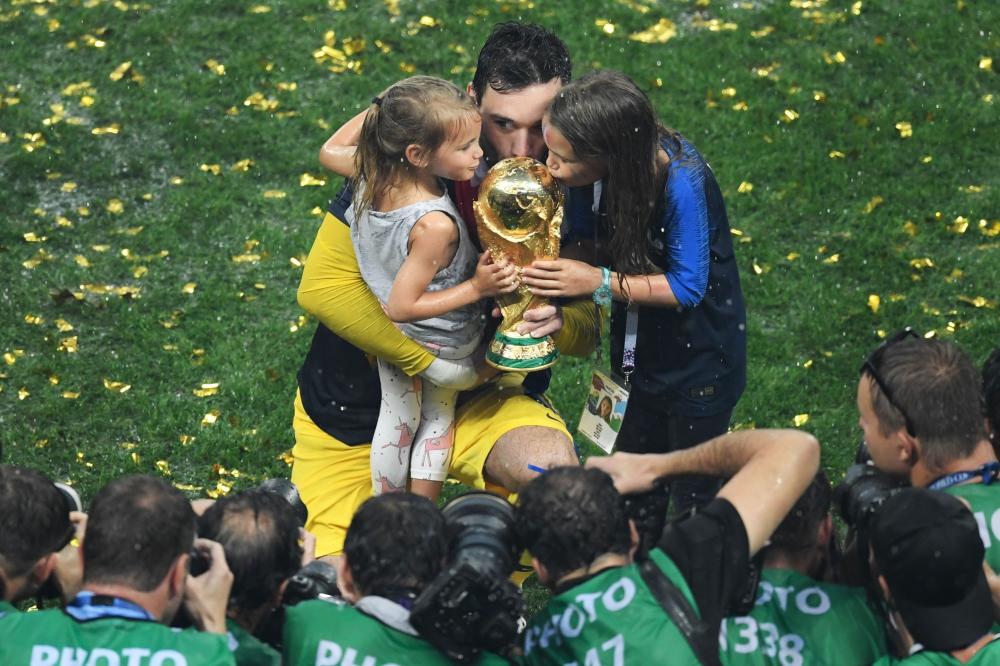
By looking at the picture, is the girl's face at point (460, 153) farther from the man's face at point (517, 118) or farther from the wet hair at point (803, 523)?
the wet hair at point (803, 523)

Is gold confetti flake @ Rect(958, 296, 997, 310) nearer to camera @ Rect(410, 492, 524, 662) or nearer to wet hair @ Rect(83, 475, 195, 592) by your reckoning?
camera @ Rect(410, 492, 524, 662)

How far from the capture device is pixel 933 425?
12.6 ft

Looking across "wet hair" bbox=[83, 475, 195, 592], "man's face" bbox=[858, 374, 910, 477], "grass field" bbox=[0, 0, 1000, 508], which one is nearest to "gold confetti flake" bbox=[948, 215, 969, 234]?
"grass field" bbox=[0, 0, 1000, 508]

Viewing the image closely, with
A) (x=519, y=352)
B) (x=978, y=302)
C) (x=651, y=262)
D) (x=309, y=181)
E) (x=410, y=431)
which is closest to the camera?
(x=519, y=352)

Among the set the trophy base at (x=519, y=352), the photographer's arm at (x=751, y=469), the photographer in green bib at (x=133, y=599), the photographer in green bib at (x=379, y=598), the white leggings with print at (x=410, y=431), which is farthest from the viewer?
the white leggings with print at (x=410, y=431)

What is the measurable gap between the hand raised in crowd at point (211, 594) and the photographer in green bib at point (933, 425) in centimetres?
183

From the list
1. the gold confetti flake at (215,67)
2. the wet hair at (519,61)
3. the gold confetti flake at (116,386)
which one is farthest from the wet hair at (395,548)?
the gold confetti flake at (215,67)

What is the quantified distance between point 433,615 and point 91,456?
3616 millimetres

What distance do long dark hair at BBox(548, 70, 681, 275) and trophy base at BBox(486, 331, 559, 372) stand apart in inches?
15.1

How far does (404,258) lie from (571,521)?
4.23 ft

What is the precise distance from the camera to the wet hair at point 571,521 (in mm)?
3477

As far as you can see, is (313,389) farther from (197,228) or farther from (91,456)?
(197,228)

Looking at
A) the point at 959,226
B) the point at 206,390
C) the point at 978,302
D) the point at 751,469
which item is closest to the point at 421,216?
the point at 751,469

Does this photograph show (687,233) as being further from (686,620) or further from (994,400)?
(686,620)
